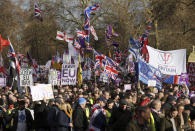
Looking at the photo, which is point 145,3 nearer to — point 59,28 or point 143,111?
point 59,28

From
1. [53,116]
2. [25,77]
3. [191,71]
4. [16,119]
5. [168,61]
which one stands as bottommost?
[16,119]

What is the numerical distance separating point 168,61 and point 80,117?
6784 millimetres

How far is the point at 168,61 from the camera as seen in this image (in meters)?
14.2

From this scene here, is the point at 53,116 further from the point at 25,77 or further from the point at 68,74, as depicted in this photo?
the point at 68,74

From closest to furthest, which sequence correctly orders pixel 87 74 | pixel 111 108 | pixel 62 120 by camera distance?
1. pixel 111 108
2. pixel 62 120
3. pixel 87 74

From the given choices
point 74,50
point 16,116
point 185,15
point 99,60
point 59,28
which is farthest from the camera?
point 59,28

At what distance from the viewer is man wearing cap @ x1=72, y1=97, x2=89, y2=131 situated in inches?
A: 328

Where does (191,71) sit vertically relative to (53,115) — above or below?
above

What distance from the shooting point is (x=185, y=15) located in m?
30.2

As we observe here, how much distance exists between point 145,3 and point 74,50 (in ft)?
48.7

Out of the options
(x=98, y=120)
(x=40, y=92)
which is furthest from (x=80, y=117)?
(x=40, y=92)

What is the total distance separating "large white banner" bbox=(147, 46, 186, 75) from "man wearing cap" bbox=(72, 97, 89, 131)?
20.1ft

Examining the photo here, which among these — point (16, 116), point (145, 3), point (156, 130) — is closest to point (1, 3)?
point (145, 3)

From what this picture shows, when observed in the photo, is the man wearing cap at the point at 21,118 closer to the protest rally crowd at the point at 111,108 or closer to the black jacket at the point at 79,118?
the protest rally crowd at the point at 111,108
